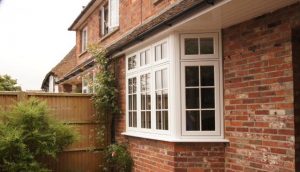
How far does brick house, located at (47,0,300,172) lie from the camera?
5406 mm

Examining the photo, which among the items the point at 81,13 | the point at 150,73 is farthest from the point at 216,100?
the point at 81,13

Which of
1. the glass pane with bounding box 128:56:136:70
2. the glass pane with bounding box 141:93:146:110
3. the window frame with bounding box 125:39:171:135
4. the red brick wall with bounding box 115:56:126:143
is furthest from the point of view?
the red brick wall with bounding box 115:56:126:143

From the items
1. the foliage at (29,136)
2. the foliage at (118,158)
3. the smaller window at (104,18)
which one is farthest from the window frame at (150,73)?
the smaller window at (104,18)

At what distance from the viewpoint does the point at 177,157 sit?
272 inches

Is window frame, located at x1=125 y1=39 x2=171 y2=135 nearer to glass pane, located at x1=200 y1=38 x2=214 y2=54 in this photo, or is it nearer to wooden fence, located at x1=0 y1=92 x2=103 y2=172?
glass pane, located at x1=200 y1=38 x2=214 y2=54

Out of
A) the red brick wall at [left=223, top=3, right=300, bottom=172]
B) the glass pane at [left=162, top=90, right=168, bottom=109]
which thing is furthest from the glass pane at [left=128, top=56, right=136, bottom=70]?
the red brick wall at [left=223, top=3, right=300, bottom=172]

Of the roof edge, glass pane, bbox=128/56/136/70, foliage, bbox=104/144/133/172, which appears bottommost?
foliage, bbox=104/144/133/172

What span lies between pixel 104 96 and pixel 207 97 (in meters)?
3.95

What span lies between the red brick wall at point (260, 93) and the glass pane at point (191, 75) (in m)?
0.56

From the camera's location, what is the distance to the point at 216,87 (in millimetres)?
6883

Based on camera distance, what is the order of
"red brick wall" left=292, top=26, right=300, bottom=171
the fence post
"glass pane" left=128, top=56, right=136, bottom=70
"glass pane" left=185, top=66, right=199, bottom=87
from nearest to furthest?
"red brick wall" left=292, top=26, right=300, bottom=171
"glass pane" left=185, top=66, right=199, bottom=87
the fence post
"glass pane" left=128, top=56, right=136, bottom=70

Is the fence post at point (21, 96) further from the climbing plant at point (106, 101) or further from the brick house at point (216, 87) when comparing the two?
the brick house at point (216, 87)

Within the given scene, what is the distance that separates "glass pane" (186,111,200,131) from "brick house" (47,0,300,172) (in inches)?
0.7

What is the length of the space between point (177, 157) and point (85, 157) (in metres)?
4.03
